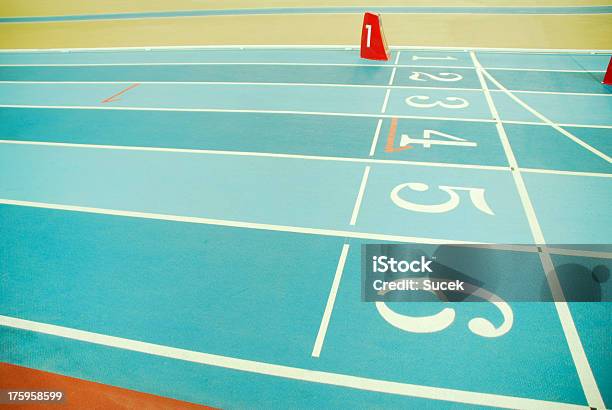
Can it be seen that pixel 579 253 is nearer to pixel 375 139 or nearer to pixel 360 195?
pixel 360 195

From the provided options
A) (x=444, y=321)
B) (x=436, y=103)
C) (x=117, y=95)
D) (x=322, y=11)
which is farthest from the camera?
(x=322, y=11)

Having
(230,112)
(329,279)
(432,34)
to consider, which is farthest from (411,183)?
(432,34)

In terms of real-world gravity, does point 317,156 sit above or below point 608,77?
below

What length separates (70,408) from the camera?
261cm

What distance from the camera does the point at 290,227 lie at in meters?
4.18

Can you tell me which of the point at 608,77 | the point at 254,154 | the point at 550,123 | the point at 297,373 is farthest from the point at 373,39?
the point at 297,373

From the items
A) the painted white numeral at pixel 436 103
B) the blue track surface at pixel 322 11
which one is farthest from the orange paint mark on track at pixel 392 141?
the blue track surface at pixel 322 11

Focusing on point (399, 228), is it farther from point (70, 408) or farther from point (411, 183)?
point (70, 408)

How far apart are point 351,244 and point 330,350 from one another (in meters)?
1.18

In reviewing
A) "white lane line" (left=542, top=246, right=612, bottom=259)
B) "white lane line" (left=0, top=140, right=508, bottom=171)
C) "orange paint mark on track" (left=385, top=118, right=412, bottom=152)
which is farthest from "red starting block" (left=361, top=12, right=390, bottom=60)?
"white lane line" (left=542, top=246, right=612, bottom=259)

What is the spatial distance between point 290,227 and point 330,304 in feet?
3.55

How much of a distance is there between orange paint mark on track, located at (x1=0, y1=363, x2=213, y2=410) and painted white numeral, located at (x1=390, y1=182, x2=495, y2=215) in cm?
271

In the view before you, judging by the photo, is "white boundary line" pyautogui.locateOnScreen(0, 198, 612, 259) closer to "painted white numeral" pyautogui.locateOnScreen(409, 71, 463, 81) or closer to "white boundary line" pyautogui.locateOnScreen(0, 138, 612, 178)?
"white boundary line" pyautogui.locateOnScreen(0, 138, 612, 178)

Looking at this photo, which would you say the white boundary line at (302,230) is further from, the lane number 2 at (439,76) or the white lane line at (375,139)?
the lane number 2 at (439,76)
